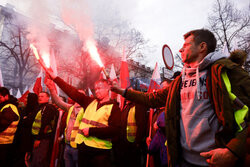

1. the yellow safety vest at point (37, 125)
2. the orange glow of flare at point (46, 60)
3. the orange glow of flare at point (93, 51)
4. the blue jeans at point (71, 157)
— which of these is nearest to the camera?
the orange glow of flare at point (93, 51)

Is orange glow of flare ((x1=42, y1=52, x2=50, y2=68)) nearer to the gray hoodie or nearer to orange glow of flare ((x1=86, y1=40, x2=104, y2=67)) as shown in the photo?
orange glow of flare ((x1=86, y1=40, x2=104, y2=67))

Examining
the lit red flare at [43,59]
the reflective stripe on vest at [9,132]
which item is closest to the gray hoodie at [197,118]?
the lit red flare at [43,59]

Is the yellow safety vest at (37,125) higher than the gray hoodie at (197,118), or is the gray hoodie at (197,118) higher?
the gray hoodie at (197,118)

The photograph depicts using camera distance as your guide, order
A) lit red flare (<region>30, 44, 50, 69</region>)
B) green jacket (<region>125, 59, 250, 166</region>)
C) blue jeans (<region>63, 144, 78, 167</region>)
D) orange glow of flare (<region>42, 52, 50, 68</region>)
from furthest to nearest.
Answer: blue jeans (<region>63, 144, 78, 167</region>)
orange glow of flare (<region>42, 52, 50, 68</region>)
lit red flare (<region>30, 44, 50, 69</region>)
green jacket (<region>125, 59, 250, 166</region>)

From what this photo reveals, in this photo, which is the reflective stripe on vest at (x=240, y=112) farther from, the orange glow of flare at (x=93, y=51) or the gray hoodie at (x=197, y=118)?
the orange glow of flare at (x=93, y=51)

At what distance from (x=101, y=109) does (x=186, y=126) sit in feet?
6.49

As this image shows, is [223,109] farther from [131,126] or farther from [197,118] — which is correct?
[131,126]

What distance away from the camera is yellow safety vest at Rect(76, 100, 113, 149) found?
3270 millimetres

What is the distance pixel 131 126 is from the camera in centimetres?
501

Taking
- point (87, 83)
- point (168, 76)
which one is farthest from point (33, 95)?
point (87, 83)

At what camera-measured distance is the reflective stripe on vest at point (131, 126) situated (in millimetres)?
4902

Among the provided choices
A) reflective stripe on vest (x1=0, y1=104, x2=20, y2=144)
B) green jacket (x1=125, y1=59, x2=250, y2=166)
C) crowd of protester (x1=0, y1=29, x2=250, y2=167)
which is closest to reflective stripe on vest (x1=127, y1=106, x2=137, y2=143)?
crowd of protester (x1=0, y1=29, x2=250, y2=167)

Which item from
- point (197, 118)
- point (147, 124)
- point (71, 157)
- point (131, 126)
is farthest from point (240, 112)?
point (147, 124)

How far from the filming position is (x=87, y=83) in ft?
66.9
